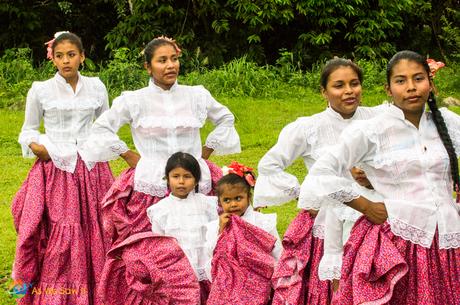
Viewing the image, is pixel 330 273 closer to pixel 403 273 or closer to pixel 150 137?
pixel 403 273

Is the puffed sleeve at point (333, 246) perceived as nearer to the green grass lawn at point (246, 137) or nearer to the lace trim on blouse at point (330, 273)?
the lace trim on blouse at point (330, 273)

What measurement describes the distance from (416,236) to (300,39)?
10.6 metres

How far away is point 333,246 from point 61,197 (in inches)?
92.2

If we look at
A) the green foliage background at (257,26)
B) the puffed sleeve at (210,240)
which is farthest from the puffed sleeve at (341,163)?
the green foliage background at (257,26)

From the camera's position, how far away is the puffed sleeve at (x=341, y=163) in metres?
3.96

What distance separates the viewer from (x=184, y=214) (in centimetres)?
548

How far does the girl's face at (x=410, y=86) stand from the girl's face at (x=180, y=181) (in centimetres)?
177

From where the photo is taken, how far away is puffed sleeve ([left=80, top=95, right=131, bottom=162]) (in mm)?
5672

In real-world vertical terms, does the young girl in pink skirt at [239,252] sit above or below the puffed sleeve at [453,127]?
below

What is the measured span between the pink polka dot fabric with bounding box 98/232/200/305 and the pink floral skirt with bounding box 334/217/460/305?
5.14 ft

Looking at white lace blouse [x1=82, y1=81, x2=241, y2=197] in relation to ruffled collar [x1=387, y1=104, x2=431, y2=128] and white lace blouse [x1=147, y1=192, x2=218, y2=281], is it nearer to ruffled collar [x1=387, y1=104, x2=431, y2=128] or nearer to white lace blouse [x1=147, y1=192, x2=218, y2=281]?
white lace blouse [x1=147, y1=192, x2=218, y2=281]

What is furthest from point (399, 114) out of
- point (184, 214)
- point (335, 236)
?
point (184, 214)

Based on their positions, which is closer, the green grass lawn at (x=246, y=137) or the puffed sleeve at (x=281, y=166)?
the puffed sleeve at (x=281, y=166)

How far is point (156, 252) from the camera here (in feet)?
17.7
